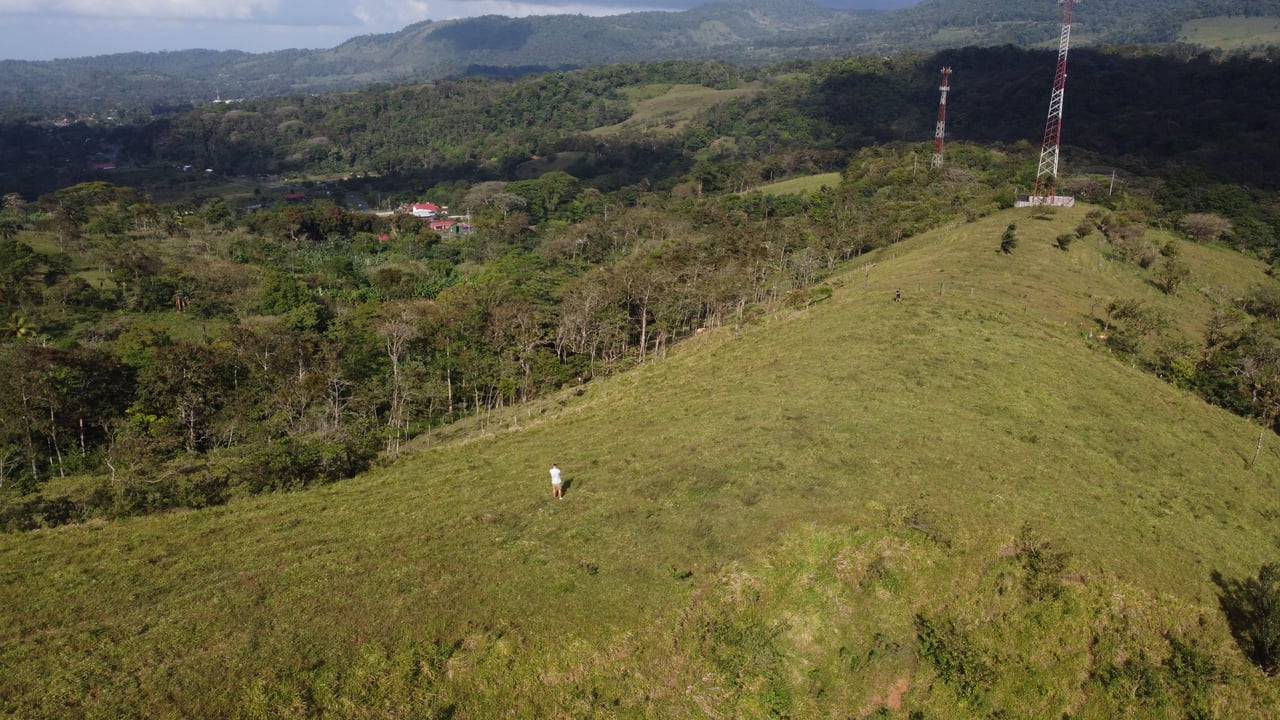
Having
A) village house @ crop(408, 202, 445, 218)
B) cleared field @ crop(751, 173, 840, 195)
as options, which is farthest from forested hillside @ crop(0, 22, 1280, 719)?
village house @ crop(408, 202, 445, 218)

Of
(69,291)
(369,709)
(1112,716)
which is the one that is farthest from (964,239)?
(69,291)

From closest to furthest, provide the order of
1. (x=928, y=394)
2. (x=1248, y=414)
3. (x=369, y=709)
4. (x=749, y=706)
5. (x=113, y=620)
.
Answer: (x=369, y=709) < (x=749, y=706) < (x=113, y=620) < (x=928, y=394) < (x=1248, y=414)

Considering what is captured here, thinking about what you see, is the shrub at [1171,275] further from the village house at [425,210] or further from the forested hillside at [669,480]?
the village house at [425,210]

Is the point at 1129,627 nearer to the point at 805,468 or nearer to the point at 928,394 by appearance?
the point at 805,468

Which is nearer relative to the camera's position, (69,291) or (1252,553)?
(1252,553)

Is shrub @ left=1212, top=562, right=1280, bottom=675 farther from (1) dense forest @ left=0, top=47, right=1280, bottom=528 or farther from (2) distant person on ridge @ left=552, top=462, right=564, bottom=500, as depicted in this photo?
(1) dense forest @ left=0, top=47, right=1280, bottom=528

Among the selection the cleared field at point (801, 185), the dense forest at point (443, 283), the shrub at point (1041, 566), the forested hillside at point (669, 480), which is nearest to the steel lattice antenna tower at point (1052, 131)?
the forested hillside at point (669, 480)
